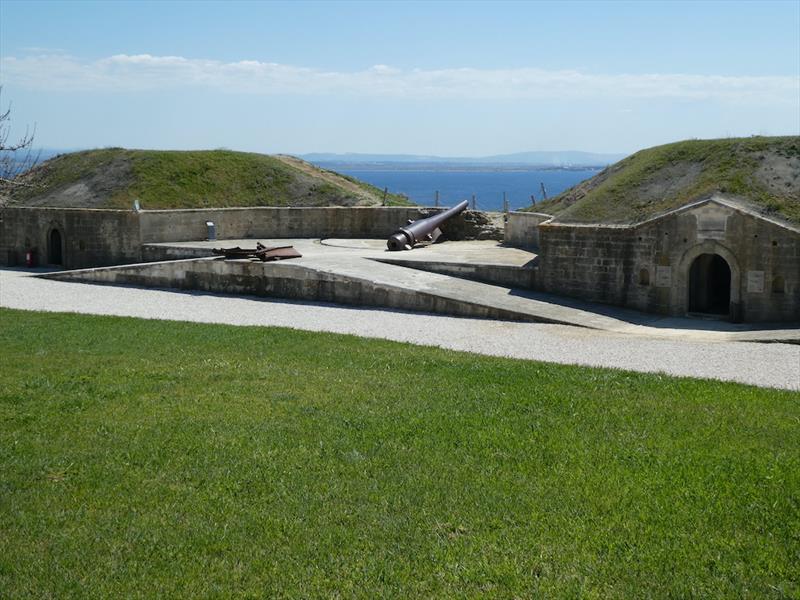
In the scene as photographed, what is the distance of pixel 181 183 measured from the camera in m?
33.0

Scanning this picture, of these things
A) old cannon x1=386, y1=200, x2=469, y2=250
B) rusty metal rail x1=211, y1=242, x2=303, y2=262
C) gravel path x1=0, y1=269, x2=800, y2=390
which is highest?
old cannon x1=386, y1=200, x2=469, y2=250

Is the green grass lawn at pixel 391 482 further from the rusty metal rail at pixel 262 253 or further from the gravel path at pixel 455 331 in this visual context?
the rusty metal rail at pixel 262 253

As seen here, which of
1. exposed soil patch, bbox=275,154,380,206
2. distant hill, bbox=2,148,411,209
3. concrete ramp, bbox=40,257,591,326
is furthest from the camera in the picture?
exposed soil patch, bbox=275,154,380,206

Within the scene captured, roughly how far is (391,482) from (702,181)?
1563cm

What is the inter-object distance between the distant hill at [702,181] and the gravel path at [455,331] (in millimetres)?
4406

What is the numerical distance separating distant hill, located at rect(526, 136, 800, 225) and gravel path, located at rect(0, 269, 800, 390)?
4.41 metres

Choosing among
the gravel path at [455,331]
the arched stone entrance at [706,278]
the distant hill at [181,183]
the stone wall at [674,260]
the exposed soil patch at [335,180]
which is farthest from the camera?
the exposed soil patch at [335,180]

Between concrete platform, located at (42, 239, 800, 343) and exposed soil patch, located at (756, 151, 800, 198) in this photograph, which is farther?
exposed soil patch, located at (756, 151, 800, 198)

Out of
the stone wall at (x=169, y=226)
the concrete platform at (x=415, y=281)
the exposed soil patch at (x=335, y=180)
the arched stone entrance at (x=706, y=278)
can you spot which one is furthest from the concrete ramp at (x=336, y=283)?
the exposed soil patch at (x=335, y=180)

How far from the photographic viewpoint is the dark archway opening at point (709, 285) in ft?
67.5

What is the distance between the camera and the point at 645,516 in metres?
7.71

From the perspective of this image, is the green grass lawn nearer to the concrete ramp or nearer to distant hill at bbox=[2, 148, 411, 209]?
the concrete ramp

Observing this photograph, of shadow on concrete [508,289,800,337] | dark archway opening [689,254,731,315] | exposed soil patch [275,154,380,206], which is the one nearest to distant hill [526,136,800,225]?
dark archway opening [689,254,731,315]

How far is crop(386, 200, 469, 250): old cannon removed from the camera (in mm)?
26250
